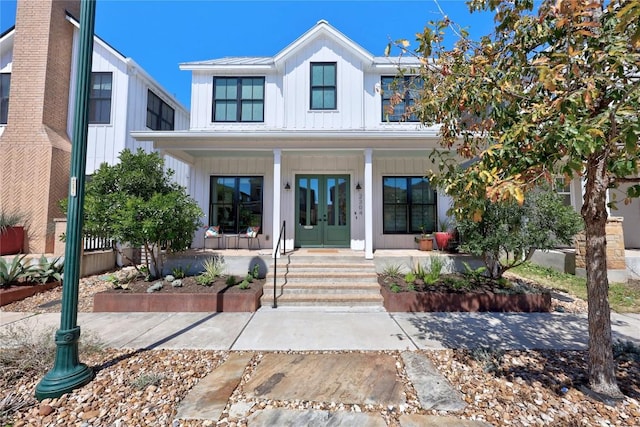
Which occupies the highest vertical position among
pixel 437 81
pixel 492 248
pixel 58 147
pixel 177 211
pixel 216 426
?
pixel 58 147

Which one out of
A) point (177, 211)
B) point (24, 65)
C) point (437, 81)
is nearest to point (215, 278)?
point (177, 211)

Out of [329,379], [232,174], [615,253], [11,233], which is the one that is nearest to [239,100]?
[232,174]

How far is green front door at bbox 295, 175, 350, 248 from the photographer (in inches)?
344

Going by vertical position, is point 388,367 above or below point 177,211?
below

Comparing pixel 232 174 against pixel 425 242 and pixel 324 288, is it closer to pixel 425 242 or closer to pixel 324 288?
pixel 324 288

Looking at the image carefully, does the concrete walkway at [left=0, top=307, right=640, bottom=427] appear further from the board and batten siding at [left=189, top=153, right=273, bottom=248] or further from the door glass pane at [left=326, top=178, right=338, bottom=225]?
the board and batten siding at [left=189, top=153, right=273, bottom=248]

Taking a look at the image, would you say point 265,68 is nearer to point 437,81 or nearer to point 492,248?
point 437,81

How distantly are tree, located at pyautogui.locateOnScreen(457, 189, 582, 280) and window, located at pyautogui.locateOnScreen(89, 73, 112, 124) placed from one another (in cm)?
1171

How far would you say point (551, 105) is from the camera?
2184mm

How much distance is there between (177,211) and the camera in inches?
225

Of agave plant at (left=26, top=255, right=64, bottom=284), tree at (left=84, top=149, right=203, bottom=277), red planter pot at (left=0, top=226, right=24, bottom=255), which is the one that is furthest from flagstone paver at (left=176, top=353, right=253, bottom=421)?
red planter pot at (left=0, top=226, right=24, bottom=255)

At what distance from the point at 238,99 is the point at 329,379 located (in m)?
9.16

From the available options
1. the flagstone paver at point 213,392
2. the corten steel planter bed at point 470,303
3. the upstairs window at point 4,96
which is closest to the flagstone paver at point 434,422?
the flagstone paver at point 213,392

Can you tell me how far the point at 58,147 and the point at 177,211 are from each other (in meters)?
6.69
